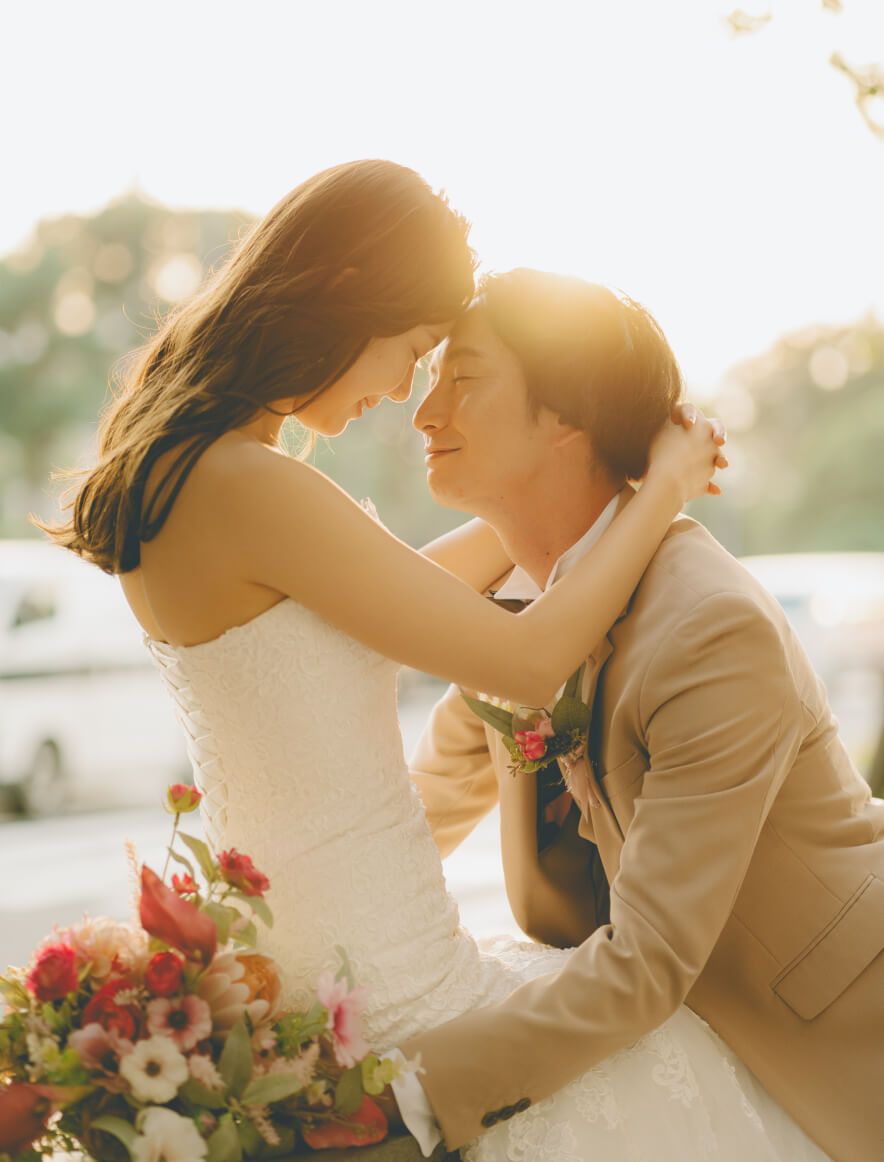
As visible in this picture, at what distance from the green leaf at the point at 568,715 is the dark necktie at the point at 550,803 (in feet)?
0.72

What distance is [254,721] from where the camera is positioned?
221cm

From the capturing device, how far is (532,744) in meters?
2.46

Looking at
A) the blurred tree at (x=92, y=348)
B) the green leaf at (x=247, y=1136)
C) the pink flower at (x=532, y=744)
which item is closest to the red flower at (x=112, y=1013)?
the green leaf at (x=247, y=1136)

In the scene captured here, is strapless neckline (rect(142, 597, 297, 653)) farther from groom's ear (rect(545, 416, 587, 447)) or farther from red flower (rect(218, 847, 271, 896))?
groom's ear (rect(545, 416, 587, 447))

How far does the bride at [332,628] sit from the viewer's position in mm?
2131

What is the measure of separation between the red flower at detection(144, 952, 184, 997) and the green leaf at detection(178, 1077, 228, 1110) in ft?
0.41

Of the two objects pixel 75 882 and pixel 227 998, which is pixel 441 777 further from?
pixel 75 882

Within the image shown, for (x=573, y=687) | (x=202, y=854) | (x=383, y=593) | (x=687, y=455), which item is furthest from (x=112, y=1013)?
(x=687, y=455)

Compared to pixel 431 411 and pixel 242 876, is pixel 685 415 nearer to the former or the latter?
pixel 431 411

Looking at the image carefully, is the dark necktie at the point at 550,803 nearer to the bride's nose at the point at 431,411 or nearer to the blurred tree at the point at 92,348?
the bride's nose at the point at 431,411

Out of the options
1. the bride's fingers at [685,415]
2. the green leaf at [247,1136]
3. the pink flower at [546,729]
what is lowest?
the green leaf at [247,1136]

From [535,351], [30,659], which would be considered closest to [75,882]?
[30,659]

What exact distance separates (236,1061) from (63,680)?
888 centimetres

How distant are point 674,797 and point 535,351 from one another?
3.40ft
